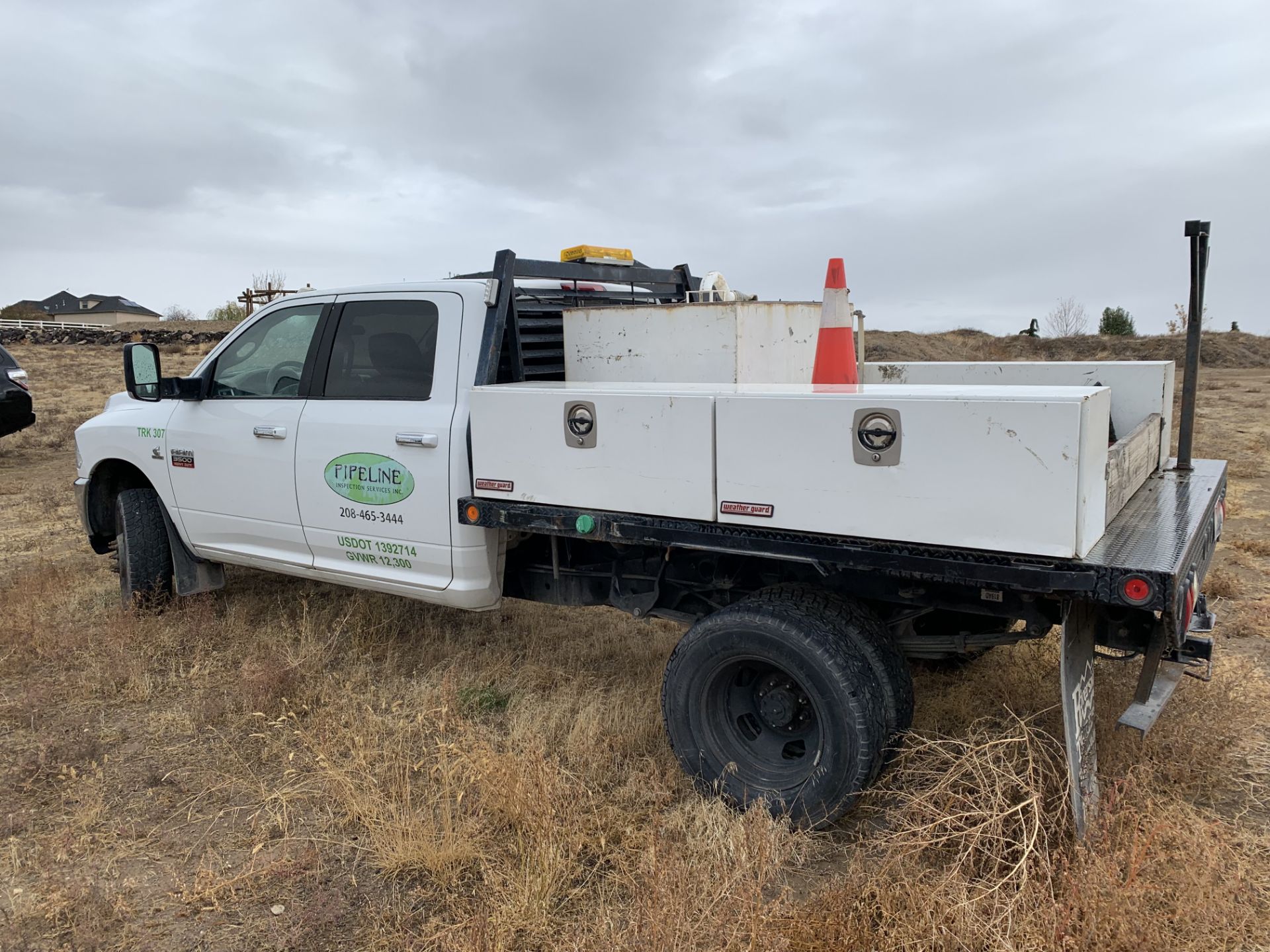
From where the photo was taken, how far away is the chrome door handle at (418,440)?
163 inches

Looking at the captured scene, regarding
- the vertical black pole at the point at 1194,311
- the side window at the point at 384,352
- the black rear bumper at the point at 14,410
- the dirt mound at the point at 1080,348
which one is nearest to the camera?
the vertical black pole at the point at 1194,311

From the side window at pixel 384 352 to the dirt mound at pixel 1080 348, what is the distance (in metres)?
25.7

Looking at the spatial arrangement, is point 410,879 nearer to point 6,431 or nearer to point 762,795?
point 762,795

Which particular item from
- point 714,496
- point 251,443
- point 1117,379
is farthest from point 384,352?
point 1117,379

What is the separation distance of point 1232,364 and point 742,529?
34124 millimetres

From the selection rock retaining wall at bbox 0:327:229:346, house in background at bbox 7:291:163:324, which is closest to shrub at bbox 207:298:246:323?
rock retaining wall at bbox 0:327:229:346

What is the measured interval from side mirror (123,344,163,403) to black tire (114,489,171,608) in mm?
774

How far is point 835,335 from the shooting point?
4297 mm

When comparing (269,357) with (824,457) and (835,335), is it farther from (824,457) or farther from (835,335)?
(824,457)

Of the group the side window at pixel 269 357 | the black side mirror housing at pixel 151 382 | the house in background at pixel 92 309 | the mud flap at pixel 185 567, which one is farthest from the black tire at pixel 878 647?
the house in background at pixel 92 309

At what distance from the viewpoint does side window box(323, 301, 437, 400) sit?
437 cm

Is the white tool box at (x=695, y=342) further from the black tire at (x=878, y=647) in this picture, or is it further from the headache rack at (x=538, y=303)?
the black tire at (x=878, y=647)

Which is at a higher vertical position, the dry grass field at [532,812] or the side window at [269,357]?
the side window at [269,357]

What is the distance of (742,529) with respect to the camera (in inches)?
129
